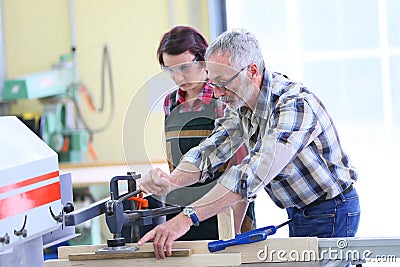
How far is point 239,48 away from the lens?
192 centimetres

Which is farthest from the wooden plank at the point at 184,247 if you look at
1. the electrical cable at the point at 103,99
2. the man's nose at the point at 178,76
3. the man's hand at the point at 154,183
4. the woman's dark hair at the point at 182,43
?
the electrical cable at the point at 103,99

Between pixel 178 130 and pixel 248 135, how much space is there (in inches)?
13.6

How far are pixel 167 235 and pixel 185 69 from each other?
660 millimetres

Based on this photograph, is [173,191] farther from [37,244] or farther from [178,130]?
[37,244]

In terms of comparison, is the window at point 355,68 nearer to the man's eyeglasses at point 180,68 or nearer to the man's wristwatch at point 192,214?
the man's eyeglasses at point 180,68

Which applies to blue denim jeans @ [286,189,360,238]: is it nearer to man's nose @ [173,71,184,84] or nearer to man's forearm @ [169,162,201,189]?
man's forearm @ [169,162,201,189]

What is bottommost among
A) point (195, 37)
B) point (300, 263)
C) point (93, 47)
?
point (300, 263)

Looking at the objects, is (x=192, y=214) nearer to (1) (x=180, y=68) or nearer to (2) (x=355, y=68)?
(1) (x=180, y=68)

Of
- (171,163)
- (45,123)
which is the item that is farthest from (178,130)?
(45,123)

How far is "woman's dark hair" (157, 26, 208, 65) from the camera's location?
2.33 metres

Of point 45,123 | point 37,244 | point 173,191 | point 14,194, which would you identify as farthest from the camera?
point 45,123

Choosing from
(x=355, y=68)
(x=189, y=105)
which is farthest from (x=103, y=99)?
(x=189, y=105)

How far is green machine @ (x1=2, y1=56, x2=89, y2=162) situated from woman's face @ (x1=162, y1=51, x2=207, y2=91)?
7.09 ft

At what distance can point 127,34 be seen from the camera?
14.9ft
